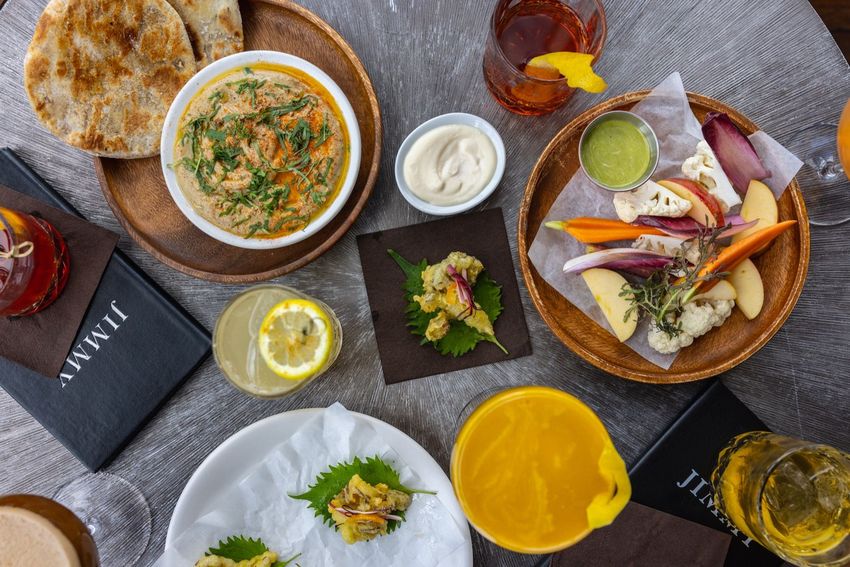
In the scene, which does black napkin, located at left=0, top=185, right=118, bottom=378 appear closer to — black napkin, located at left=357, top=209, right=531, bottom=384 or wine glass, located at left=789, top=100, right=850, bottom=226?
black napkin, located at left=357, top=209, right=531, bottom=384

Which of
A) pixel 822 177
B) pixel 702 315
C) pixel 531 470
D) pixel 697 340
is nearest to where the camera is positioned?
pixel 531 470

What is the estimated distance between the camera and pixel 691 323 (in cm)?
163

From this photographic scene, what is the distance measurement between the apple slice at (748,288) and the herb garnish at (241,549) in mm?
1553

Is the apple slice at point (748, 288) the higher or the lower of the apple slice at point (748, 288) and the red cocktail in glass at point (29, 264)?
the lower

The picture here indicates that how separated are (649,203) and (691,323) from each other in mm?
372

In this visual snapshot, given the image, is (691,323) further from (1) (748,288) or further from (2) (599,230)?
(2) (599,230)

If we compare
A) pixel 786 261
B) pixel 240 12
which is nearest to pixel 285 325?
pixel 240 12

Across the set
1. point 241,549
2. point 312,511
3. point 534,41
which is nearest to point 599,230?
point 534,41

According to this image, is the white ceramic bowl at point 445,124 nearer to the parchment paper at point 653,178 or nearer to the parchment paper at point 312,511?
the parchment paper at point 653,178

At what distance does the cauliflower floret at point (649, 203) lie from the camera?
5.28ft

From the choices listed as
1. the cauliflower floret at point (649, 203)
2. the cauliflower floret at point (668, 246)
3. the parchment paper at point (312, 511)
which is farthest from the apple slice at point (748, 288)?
the parchment paper at point (312, 511)

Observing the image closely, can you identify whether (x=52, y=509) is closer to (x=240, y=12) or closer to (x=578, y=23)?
(x=240, y=12)

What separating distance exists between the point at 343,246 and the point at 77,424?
1.02 meters

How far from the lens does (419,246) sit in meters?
1.83
